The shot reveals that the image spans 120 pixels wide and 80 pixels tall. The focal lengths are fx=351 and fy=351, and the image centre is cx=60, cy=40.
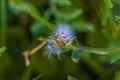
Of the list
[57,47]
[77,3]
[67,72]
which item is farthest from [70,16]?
[57,47]

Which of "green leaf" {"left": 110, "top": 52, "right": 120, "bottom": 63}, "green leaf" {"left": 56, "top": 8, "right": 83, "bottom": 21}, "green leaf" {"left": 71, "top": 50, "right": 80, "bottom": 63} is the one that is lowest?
"green leaf" {"left": 56, "top": 8, "right": 83, "bottom": 21}

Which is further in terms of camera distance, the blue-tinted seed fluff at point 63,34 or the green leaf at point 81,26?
the green leaf at point 81,26

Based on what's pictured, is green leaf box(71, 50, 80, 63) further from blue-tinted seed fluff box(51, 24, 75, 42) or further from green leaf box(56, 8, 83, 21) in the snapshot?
green leaf box(56, 8, 83, 21)

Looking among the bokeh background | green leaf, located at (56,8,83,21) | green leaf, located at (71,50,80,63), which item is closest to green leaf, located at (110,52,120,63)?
green leaf, located at (71,50,80,63)

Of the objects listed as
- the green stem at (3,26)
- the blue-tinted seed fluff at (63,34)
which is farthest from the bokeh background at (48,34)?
the blue-tinted seed fluff at (63,34)

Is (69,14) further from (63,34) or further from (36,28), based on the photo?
(63,34)

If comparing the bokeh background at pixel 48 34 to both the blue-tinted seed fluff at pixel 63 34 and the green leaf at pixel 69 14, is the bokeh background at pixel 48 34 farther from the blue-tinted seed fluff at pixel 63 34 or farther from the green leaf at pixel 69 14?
the blue-tinted seed fluff at pixel 63 34

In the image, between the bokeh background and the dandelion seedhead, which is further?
the bokeh background

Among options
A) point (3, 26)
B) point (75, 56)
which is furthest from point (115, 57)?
point (3, 26)
